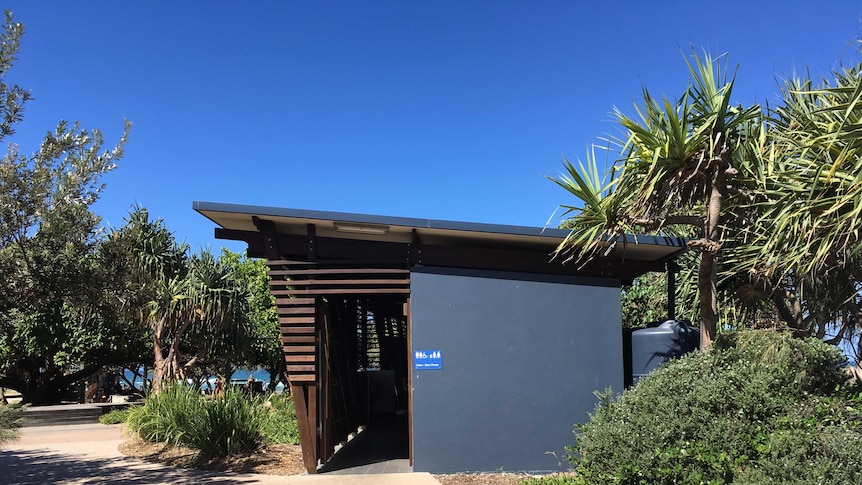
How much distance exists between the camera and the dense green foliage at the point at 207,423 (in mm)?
9578

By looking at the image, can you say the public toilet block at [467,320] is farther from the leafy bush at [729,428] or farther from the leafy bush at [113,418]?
the leafy bush at [113,418]

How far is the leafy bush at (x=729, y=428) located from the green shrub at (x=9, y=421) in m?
6.54

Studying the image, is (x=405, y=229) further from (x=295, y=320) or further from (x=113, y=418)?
(x=113, y=418)

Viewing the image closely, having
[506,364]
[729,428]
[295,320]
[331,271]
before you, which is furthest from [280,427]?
[729,428]

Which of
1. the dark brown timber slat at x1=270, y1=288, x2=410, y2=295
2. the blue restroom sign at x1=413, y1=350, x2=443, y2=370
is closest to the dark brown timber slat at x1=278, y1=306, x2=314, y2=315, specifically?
the dark brown timber slat at x1=270, y1=288, x2=410, y2=295

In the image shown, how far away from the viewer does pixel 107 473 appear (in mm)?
8609

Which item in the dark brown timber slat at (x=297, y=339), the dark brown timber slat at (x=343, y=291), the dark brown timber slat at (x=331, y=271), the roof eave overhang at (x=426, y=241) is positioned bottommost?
the dark brown timber slat at (x=297, y=339)

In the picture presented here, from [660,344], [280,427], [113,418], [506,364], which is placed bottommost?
[113,418]

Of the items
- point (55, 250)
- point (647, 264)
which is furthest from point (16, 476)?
point (647, 264)

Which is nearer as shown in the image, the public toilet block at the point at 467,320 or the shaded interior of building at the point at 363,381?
the public toilet block at the point at 467,320

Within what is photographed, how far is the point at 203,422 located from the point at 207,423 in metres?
0.08

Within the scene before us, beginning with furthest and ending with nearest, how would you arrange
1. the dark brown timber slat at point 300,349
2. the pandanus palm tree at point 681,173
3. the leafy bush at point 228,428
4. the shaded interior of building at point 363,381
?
the shaded interior of building at point 363,381 → the leafy bush at point 228,428 → the dark brown timber slat at point 300,349 → the pandanus palm tree at point 681,173

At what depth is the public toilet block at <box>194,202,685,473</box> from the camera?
8438mm

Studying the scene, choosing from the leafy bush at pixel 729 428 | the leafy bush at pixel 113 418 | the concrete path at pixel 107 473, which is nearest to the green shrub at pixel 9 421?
the concrete path at pixel 107 473
